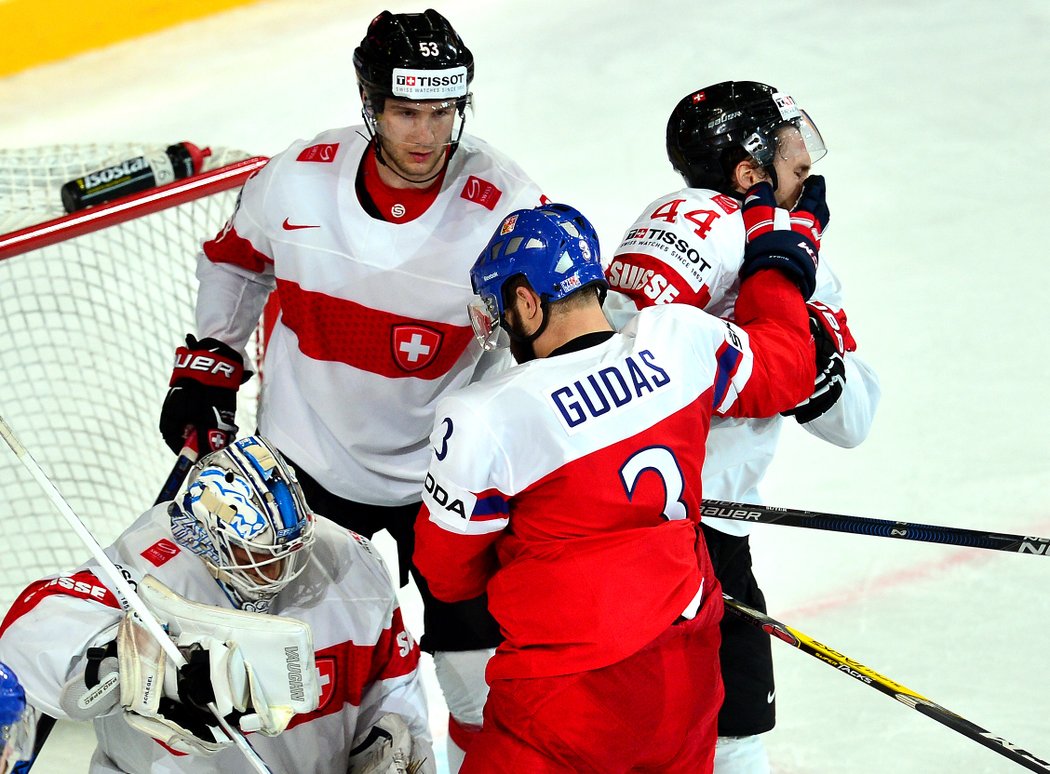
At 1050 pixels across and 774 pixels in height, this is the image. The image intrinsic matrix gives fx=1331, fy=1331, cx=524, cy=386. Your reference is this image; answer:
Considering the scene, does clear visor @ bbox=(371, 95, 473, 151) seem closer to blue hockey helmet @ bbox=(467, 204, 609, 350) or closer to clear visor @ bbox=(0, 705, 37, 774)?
blue hockey helmet @ bbox=(467, 204, 609, 350)

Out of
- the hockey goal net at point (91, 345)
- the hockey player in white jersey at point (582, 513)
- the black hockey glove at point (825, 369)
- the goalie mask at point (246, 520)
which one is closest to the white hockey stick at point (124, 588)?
the goalie mask at point (246, 520)

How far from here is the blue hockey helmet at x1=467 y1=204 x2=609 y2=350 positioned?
6.04ft

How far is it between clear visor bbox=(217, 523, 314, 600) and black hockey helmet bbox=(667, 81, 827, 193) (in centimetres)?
95

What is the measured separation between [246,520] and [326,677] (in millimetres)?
320

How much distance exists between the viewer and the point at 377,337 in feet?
7.69

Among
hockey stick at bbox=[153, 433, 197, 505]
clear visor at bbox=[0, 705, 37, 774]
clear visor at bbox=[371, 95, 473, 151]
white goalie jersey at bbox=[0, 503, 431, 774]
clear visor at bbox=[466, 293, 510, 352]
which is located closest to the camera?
clear visor at bbox=[0, 705, 37, 774]

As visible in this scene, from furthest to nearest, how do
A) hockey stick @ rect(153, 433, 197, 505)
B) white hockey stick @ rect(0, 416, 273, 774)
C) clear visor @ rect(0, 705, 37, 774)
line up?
hockey stick @ rect(153, 433, 197, 505)
white hockey stick @ rect(0, 416, 273, 774)
clear visor @ rect(0, 705, 37, 774)

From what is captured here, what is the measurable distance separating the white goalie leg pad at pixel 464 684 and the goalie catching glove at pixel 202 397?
58 cm

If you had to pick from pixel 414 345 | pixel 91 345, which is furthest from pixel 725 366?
pixel 91 345

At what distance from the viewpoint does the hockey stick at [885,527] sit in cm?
211

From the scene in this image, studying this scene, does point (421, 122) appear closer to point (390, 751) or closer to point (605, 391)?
point (605, 391)

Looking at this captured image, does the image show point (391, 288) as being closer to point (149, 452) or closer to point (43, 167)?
point (149, 452)

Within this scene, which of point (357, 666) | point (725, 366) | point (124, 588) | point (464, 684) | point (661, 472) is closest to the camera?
point (124, 588)

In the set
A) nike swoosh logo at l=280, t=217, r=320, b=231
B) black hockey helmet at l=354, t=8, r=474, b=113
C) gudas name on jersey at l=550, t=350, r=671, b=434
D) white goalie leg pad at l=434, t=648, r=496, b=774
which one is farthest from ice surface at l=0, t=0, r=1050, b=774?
black hockey helmet at l=354, t=8, r=474, b=113
